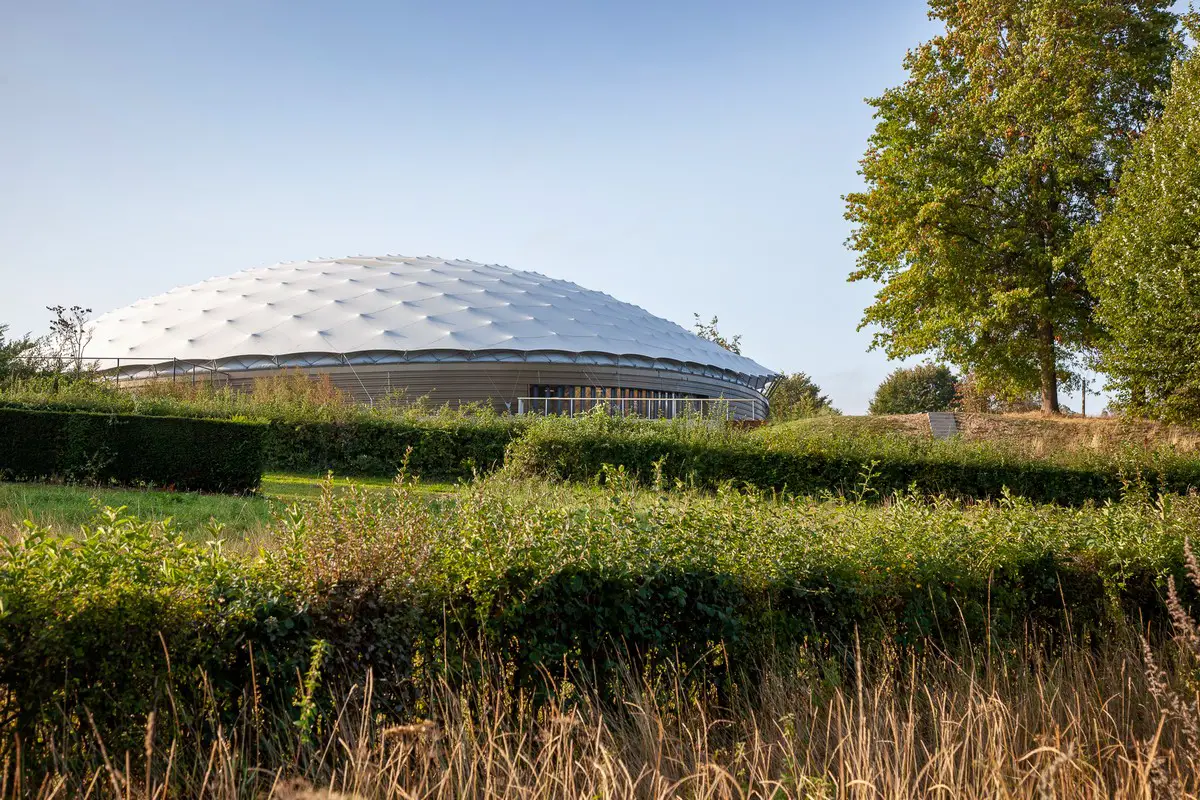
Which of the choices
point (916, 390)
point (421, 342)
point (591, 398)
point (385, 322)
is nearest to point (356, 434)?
point (591, 398)

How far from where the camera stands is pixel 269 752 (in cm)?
320

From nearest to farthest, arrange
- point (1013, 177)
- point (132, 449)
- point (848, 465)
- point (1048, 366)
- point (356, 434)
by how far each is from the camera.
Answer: point (132, 449)
point (848, 465)
point (356, 434)
point (1013, 177)
point (1048, 366)

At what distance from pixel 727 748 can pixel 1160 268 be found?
18.3 meters

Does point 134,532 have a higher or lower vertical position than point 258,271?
lower

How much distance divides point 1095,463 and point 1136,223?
6.70 metres

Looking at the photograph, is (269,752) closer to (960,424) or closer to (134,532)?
(134,532)

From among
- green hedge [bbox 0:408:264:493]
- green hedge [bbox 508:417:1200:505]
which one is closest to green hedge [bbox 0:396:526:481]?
green hedge [bbox 508:417:1200:505]

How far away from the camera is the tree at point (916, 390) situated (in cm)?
4356

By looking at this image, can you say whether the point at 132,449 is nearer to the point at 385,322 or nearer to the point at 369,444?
the point at 369,444

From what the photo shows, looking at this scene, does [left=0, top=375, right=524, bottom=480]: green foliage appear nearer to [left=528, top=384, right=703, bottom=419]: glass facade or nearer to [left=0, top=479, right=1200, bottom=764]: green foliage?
[left=528, top=384, right=703, bottom=419]: glass facade

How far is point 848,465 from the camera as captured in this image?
14.7m

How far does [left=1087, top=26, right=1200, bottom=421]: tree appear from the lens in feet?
57.4

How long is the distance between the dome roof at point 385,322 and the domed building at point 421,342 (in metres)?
0.08

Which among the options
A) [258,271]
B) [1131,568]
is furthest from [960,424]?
[258,271]
